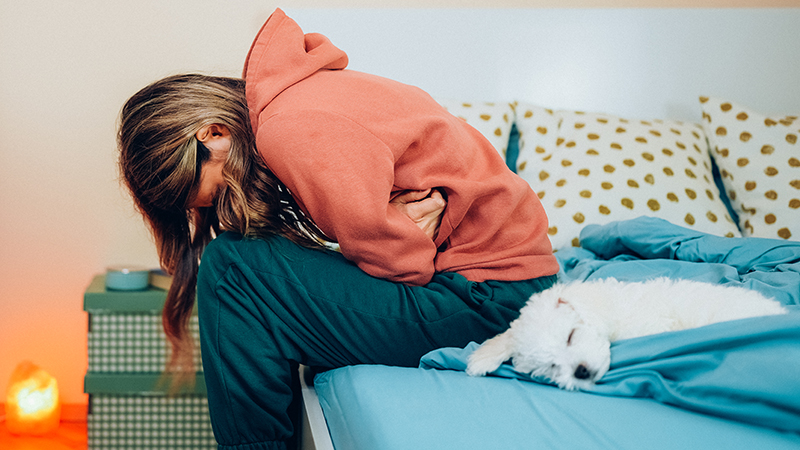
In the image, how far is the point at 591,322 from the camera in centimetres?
69

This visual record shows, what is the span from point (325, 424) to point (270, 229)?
33 cm

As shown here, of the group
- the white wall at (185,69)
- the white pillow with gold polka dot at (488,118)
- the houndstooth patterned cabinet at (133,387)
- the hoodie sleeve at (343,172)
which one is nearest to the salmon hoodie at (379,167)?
the hoodie sleeve at (343,172)

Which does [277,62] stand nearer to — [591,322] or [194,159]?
[194,159]

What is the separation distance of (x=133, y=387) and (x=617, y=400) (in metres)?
1.33

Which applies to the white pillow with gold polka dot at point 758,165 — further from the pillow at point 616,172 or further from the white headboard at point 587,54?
the white headboard at point 587,54

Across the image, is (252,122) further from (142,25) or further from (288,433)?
(142,25)

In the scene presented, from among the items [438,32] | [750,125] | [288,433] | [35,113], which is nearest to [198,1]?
[35,113]

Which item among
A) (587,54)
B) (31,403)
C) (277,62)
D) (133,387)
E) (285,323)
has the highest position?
(587,54)

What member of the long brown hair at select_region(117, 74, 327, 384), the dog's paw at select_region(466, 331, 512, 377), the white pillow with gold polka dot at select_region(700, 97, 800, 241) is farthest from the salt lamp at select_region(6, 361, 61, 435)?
the white pillow with gold polka dot at select_region(700, 97, 800, 241)

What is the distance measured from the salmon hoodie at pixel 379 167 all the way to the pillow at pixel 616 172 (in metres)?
0.57

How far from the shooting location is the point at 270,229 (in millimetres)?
878

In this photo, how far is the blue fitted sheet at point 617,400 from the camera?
516mm

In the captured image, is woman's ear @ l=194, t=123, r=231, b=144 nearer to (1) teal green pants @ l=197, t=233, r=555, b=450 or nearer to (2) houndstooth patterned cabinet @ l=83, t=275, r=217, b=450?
(1) teal green pants @ l=197, t=233, r=555, b=450

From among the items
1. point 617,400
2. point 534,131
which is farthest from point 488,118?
point 617,400
